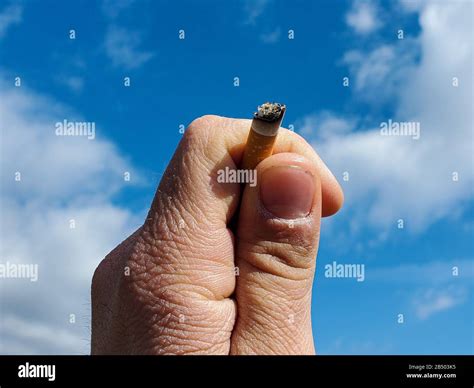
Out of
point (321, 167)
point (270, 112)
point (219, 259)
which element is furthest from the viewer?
point (321, 167)

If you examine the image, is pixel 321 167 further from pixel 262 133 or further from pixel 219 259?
pixel 219 259

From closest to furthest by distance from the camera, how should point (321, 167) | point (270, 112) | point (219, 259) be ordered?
point (270, 112)
point (219, 259)
point (321, 167)

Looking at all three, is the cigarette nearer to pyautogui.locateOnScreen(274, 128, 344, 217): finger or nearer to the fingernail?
the fingernail

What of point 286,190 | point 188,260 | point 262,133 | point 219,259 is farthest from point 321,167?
point 188,260

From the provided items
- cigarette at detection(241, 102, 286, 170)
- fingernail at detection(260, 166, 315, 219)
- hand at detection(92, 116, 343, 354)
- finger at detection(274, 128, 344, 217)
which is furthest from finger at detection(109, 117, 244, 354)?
finger at detection(274, 128, 344, 217)

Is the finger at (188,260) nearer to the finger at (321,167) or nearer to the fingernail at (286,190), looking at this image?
the fingernail at (286,190)
